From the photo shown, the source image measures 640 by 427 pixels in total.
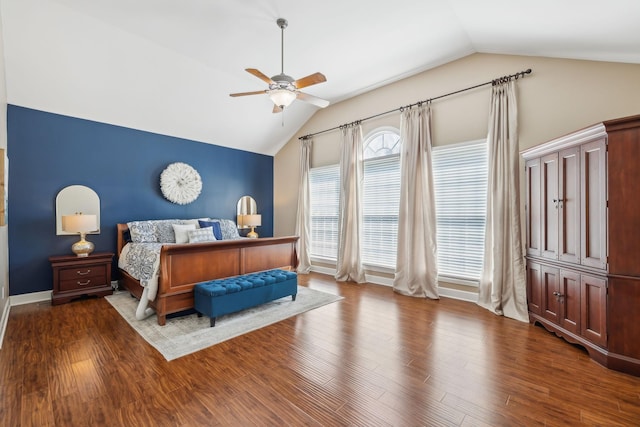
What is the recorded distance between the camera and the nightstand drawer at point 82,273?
4027mm

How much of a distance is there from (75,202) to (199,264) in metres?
2.77

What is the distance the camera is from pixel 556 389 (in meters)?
2.05

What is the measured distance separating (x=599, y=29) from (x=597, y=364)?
3.05 metres

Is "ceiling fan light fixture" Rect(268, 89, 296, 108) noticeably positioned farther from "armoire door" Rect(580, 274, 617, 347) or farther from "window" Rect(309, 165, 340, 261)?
"armoire door" Rect(580, 274, 617, 347)

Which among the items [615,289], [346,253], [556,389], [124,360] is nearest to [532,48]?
[615,289]

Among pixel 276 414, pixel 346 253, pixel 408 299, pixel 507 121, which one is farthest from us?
pixel 346 253

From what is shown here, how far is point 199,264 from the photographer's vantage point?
348 centimetres

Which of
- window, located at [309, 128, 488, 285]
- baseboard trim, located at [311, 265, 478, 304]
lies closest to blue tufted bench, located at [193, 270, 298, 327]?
baseboard trim, located at [311, 265, 478, 304]

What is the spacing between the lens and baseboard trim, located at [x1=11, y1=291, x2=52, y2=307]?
3959mm

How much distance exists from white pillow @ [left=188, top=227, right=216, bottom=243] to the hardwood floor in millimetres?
1762

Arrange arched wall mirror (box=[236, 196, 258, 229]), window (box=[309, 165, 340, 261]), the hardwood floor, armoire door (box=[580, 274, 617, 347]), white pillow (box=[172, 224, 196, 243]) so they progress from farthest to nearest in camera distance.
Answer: arched wall mirror (box=[236, 196, 258, 229]) → window (box=[309, 165, 340, 261]) → white pillow (box=[172, 224, 196, 243]) → armoire door (box=[580, 274, 617, 347]) → the hardwood floor

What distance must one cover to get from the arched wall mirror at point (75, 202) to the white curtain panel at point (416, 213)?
5129mm

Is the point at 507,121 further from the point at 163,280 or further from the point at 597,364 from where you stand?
the point at 163,280

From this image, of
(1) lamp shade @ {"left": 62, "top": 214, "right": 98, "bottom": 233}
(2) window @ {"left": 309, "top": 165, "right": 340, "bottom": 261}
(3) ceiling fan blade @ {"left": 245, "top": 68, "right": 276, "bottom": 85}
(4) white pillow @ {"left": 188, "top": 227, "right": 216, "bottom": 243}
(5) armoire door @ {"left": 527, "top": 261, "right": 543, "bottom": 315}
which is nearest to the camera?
(3) ceiling fan blade @ {"left": 245, "top": 68, "right": 276, "bottom": 85}
